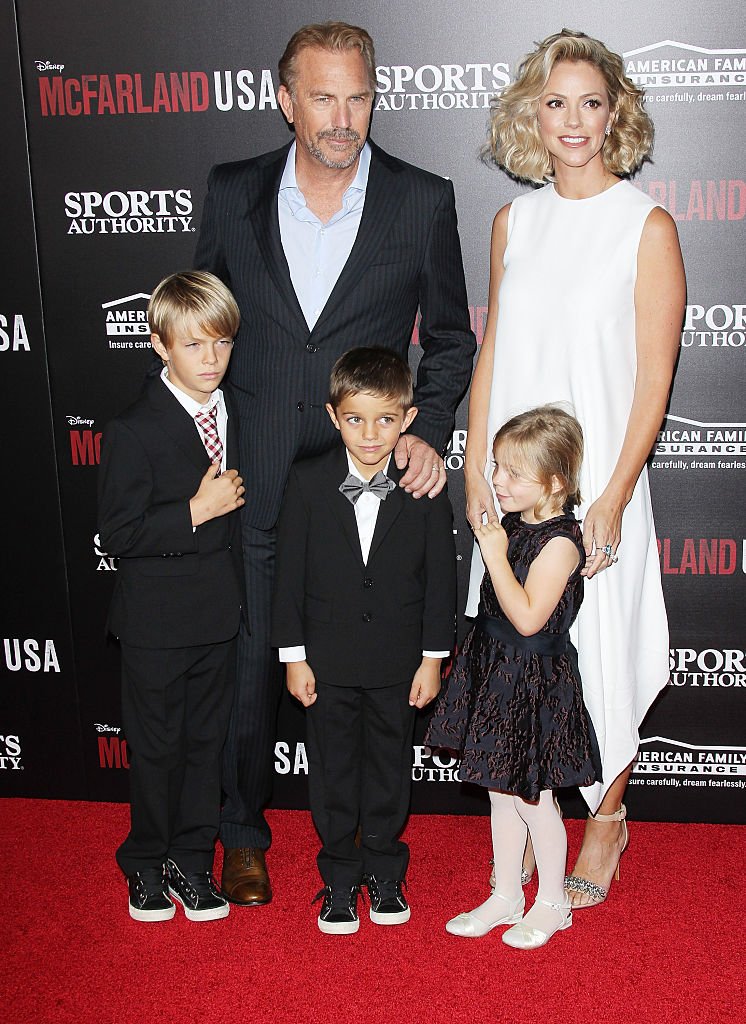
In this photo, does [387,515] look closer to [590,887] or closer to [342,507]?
[342,507]

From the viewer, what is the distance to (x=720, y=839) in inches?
134

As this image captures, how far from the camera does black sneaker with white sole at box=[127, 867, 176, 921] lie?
9.57 feet

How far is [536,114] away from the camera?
2.70m

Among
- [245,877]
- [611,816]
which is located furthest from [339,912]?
[611,816]

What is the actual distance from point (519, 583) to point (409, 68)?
1607 mm

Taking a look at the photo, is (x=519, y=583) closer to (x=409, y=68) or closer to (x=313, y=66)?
(x=313, y=66)

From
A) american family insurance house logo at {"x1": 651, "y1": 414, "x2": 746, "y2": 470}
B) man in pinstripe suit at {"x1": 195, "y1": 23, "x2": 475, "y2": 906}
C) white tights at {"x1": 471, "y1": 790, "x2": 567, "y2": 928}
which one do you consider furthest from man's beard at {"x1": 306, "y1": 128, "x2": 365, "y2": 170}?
white tights at {"x1": 471, "y1": 790, "x2": 567, "y2": 928}

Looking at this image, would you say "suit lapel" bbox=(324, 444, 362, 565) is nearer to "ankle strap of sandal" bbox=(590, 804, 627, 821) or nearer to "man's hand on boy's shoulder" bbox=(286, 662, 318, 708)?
"man's hand on boy's shoulder" bbox=(286, 662, 318, 708)

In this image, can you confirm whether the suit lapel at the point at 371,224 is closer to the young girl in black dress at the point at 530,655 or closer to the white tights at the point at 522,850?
the young girl in black dress at the point at 530,655

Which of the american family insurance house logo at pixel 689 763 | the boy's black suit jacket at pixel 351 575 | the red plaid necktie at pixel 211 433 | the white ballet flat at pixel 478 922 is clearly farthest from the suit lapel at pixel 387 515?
the american family insurance house logo at pixel 689 763

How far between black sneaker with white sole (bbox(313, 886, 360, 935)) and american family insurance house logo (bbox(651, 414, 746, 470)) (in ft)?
5.26

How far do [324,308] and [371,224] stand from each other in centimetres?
26

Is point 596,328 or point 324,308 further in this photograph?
point 324,308

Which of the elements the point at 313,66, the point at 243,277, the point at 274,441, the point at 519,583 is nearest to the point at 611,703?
the point at 519,583
